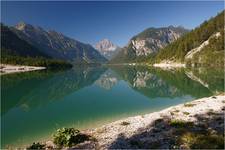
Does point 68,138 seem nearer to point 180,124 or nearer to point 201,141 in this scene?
point 180,124

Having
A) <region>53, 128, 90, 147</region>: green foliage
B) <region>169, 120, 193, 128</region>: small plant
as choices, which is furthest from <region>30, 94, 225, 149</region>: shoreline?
<region>53, 128, 90, 147</region>: green foliage

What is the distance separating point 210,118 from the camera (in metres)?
24.0

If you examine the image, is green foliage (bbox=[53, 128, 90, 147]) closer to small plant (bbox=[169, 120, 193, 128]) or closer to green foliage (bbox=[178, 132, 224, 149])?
small plant (bbox=[169, 120, 193, 128])

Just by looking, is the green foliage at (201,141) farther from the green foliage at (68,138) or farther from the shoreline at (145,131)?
the green foliage at (68,138)

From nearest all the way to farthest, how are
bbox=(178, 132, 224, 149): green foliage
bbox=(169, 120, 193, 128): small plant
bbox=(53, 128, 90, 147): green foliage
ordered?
bbox=(178, 132, 224, 149): green foliage, bbox=(53, 128, 90, 147): green foliage, bbox=(169, 120, 193, 128): small plant

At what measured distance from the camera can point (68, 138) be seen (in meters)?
20.4

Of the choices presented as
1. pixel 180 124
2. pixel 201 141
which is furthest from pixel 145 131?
pixel 201 141

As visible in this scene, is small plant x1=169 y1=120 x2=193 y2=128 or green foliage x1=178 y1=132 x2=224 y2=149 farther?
small plant x1=169 y1=120 x2=193 y2=128

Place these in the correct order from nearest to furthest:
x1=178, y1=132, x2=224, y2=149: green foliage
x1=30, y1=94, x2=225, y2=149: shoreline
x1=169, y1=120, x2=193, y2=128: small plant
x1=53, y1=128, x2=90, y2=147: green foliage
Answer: x1=178, y1=132, x2=224, y2=149: green foliage
x1=30, y1=94, x2=225, y2=149: shoreline
x1=53, y1=128, x2=90, y2=147: green foliage
x1=169, y1=120, x2=193, y2=128: small plant

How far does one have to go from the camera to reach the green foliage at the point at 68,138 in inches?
803

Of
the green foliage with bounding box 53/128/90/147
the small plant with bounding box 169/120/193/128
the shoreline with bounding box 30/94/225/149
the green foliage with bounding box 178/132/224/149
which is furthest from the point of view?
the small plant with bounding box 169/120/193/128

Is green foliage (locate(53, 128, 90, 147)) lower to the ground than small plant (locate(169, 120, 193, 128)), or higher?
lower

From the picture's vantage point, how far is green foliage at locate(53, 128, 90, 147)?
20392 millimetres

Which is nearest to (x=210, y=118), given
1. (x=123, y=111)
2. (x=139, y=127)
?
(x=139, y=127)
